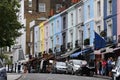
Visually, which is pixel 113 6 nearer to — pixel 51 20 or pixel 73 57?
pixel 73 57

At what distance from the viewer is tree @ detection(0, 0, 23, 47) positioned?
25.9 metres

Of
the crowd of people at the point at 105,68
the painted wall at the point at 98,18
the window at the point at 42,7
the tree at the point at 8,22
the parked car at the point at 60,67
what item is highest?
the window at the point at 42,7

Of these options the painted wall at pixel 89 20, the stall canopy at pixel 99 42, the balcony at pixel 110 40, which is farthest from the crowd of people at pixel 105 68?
the painted wall at pixel 89 20

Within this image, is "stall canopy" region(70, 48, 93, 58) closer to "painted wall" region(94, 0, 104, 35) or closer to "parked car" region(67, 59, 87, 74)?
"painted wall" region(94, 0, 104, 35)

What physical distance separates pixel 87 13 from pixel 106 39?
791cm

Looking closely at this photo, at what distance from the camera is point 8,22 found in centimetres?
2658

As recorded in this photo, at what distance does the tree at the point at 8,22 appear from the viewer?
2589 cm

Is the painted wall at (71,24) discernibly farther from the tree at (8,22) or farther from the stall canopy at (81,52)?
the tree at (8,22)

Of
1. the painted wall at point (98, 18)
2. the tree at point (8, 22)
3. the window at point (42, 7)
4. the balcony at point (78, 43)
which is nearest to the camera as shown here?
the tree at point (8, 22)

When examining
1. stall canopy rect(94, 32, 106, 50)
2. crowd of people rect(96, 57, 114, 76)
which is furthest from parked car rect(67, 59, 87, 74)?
stall canopy rect(94, 32, 106, 50)

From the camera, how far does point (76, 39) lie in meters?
59.4

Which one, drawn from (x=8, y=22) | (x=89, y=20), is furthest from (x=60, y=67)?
(x=8, y=22)

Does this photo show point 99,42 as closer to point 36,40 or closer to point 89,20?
point 89,20

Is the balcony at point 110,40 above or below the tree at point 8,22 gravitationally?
above
